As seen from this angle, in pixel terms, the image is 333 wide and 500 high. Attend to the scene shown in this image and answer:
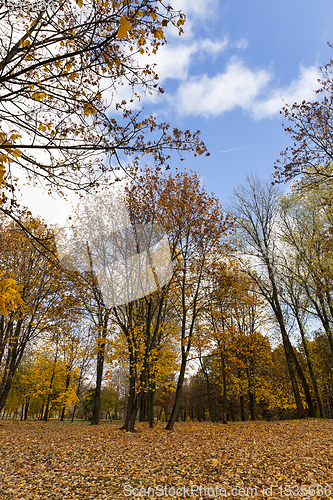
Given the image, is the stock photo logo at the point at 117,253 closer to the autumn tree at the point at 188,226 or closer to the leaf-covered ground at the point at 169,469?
the autumn tree at the point at 188,226

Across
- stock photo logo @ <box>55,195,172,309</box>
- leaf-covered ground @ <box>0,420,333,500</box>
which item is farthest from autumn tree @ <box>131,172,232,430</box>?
leaf-covered ground @ <box>0,420,333,500</box>

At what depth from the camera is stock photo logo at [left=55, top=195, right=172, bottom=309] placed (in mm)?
11875

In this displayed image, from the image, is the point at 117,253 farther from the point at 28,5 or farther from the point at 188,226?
the point at 28,5

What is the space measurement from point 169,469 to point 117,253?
29.9 feet

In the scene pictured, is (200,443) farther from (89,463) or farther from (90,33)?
(90,33)

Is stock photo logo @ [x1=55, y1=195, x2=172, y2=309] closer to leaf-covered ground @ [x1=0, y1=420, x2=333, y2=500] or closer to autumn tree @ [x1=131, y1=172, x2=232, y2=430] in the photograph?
autumn tree @ [x1=131, y1=172, x2=232, y2=430]

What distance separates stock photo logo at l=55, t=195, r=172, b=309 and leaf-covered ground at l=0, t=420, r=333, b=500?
6.04 m

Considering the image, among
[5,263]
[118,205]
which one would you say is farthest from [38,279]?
[118,205]

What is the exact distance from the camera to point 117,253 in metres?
13.1

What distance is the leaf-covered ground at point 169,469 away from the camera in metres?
4.40

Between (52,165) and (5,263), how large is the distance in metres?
10.5

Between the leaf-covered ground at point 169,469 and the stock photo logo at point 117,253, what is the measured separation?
6040 mm

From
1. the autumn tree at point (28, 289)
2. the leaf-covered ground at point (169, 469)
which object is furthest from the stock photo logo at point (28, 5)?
the autumn tree at point (28, 289)

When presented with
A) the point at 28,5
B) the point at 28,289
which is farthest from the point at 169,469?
the point at 28,289
